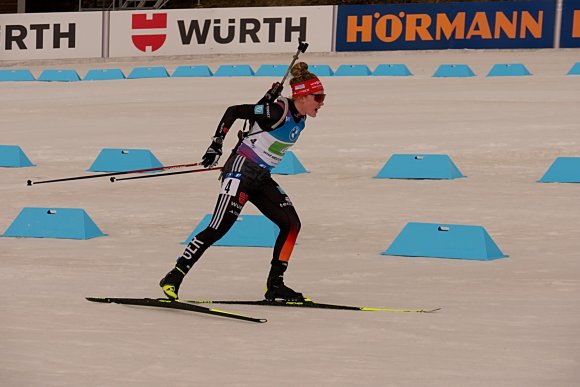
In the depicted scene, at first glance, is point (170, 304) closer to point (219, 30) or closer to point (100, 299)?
point (100, 299)

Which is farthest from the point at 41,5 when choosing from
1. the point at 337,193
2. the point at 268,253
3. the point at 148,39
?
the point at 268,253

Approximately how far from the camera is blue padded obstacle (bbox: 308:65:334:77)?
3128cm

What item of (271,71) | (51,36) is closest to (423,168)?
(271,71)

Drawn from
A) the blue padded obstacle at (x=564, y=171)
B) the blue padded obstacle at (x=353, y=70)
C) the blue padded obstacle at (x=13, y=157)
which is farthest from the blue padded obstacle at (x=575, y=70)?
the blue padded obstacle at (x=13, y=157)

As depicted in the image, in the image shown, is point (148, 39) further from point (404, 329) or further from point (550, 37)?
point (404, 329)

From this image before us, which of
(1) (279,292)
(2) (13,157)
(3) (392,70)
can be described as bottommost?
(1) (279,292)

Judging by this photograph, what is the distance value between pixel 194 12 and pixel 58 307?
94.0ft

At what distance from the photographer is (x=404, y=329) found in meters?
8.77

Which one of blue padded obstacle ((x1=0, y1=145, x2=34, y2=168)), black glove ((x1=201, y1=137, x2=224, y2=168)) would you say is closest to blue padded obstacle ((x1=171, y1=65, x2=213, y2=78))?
blue padded obstacle ((x1=0, y1=145, x2=34, y2=168))

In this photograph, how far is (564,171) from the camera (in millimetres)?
17266

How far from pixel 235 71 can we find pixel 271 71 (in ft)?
2.70

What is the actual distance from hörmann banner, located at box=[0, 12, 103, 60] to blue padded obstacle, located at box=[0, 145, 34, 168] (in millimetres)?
18009

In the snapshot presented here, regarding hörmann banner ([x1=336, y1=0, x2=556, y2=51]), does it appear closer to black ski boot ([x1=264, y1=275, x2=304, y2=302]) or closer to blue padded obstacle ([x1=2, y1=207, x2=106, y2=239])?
blue padded obstacle ([x1=2, y1=207, x2=106, y2=239])

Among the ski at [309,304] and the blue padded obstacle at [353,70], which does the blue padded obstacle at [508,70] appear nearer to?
the blue padded obstacle at [353,70]
